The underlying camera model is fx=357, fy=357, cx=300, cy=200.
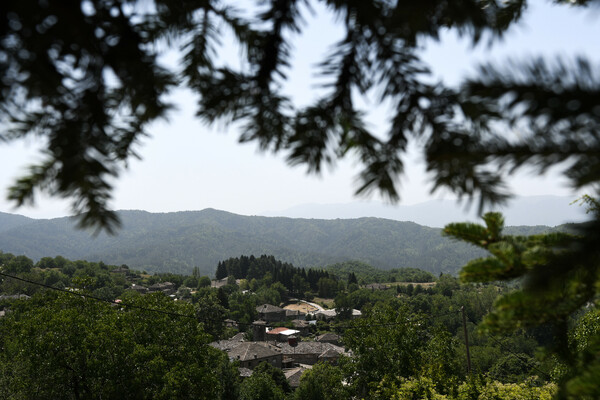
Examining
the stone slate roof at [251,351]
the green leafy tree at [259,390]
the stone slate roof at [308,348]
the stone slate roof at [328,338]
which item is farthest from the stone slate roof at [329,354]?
the green leafy tree at [259,390]

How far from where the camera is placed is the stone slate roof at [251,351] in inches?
1896

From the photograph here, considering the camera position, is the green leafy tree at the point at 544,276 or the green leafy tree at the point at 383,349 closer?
the green leafy tree at the point at 544,276

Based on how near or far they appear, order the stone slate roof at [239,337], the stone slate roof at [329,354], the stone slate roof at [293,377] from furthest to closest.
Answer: the stone slate roof at [239,337]
the stone slate roof at [329,354]
the stone slate roof at [293,377]

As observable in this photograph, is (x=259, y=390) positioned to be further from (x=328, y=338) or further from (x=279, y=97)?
(x=328, y=338)

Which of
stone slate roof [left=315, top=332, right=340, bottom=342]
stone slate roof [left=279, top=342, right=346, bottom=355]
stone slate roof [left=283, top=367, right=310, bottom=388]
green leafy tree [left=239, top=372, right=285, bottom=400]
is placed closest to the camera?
green leafy tree [left=239, top=372, right=285, bottom=400]

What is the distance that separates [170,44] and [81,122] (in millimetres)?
540

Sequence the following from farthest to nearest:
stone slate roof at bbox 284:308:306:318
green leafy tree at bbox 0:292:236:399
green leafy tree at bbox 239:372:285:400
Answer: stone slate roof at bbox 284:308:306:318, green leafy tree at bbox 239:372:285:400, green leafy tree at bbox 0:292:236:399

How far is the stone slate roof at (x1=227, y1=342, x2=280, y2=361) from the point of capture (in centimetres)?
4816

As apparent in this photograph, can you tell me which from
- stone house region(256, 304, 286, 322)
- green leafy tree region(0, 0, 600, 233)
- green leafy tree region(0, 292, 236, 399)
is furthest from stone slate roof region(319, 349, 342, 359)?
green leafy tree region(0, 0, 600, 233)

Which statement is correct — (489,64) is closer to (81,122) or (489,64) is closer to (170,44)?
(81,122)

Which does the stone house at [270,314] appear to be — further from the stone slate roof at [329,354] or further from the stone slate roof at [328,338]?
the stone slate roof at [329,354]

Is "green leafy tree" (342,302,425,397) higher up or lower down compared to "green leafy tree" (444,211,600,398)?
lower down

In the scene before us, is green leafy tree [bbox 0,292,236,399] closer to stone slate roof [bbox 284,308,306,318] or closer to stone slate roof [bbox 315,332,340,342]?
A: stone slate roof [bbox 315,332,340,342]

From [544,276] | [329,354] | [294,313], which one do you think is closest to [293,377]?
[329,354]
